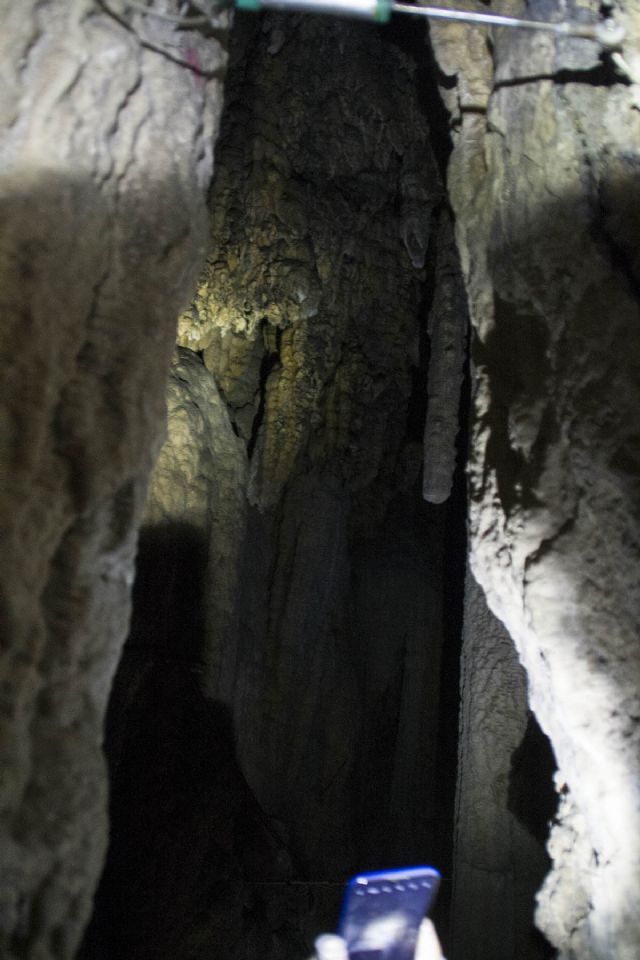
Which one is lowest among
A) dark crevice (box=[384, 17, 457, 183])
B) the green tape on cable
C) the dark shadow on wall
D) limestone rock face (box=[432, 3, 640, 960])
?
the dark shadow on wall

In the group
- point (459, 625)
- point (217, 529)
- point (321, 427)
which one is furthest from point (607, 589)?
point (459, 625)

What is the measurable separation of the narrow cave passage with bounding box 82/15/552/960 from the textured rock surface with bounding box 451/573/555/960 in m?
0.80

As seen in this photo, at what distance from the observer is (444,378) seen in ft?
15.2

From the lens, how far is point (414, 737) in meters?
6.80

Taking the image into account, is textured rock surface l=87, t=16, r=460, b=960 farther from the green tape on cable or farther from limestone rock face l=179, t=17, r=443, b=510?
the green tape on cable

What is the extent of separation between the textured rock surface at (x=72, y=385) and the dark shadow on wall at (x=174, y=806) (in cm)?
268

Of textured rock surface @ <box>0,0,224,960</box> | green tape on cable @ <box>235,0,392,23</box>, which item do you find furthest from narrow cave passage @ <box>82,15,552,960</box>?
textured rock surface @ <box>0,0,224,960</box>

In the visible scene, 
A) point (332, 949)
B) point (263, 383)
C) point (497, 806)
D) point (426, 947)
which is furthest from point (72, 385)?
point (263, 383)

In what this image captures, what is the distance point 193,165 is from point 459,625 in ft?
19.8

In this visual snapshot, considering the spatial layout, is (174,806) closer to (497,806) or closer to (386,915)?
(497,806)

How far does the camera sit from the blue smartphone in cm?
202

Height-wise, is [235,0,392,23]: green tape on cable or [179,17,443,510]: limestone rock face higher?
[179,17,443,510]: limestone rock face

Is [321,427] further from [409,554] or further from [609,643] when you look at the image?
[609,643]

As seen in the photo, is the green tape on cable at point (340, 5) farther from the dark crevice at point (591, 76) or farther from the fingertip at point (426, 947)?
the fingertip at point (426, 947)
